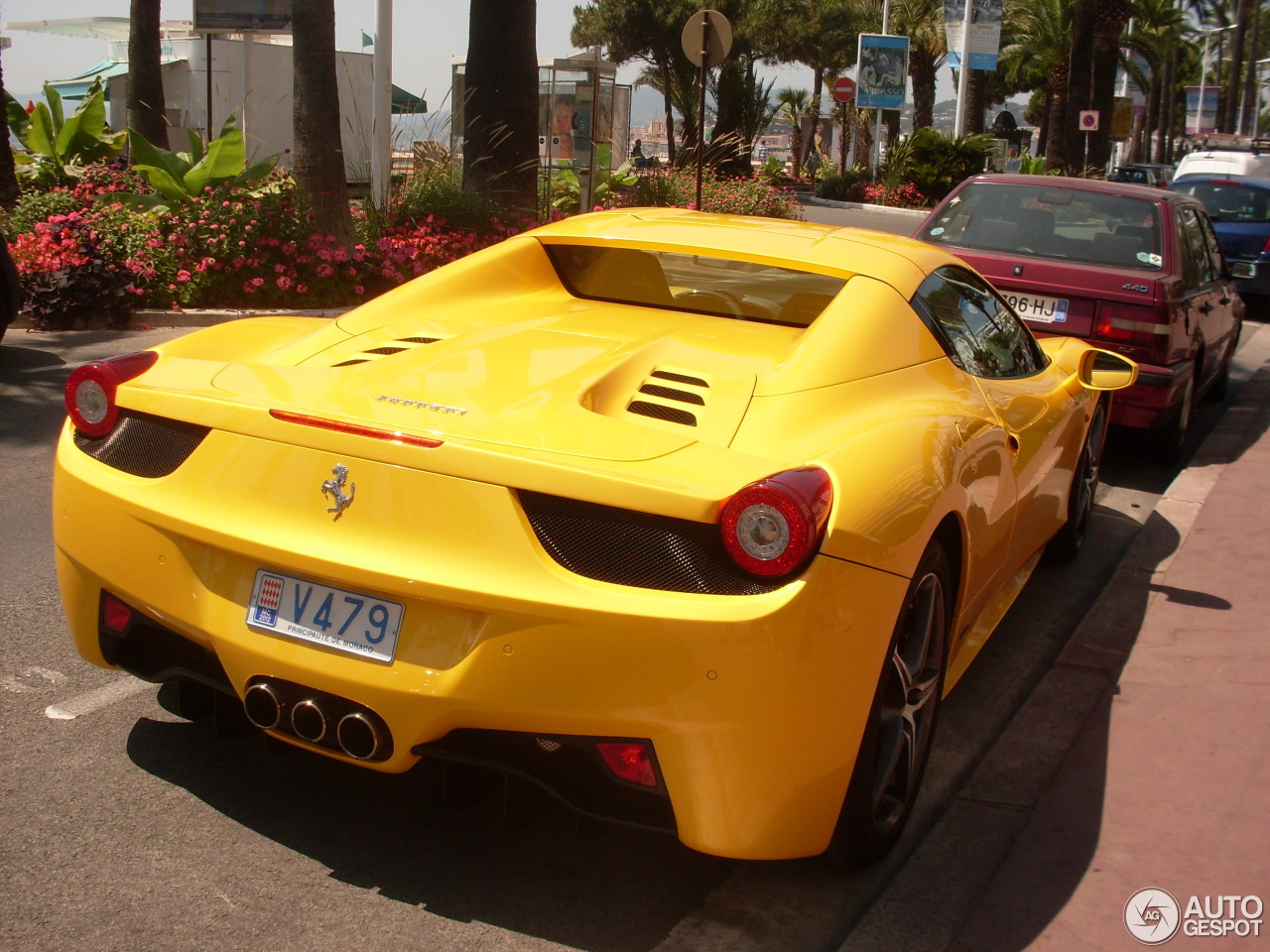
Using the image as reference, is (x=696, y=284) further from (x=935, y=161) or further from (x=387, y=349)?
(x=935, y=161)

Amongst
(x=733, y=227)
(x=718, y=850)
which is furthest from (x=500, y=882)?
(x=733, y=227)

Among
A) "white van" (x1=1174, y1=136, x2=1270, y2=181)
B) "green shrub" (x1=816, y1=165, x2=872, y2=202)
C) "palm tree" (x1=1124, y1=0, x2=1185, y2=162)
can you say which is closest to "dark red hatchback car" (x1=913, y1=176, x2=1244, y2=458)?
"white van" (x1=1174, y1=136, x2=1270, y2=181)

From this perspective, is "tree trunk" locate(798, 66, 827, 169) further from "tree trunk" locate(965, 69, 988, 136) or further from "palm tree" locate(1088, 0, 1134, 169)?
"palm tree" locate(1088, 0, 1134, 169)

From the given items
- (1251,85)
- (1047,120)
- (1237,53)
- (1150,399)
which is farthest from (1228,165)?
(1251,85)

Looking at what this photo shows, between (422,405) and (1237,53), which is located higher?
(1237,53)

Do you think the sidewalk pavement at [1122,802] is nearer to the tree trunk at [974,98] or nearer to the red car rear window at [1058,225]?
the red car rear window at [1058,225]

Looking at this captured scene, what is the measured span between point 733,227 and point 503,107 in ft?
32.3

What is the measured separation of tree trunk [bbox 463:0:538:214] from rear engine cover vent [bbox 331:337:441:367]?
33.6 ft

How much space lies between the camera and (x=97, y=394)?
3117 millimetres

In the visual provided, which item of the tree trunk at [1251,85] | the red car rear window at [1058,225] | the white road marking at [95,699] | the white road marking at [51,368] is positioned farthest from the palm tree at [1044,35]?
the white road marking at [95,699]

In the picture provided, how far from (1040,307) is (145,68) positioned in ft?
46.3

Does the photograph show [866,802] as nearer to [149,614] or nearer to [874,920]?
[874,920]

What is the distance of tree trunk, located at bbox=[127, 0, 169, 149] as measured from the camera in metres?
17.2

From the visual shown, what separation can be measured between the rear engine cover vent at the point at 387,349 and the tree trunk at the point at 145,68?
601 inches
